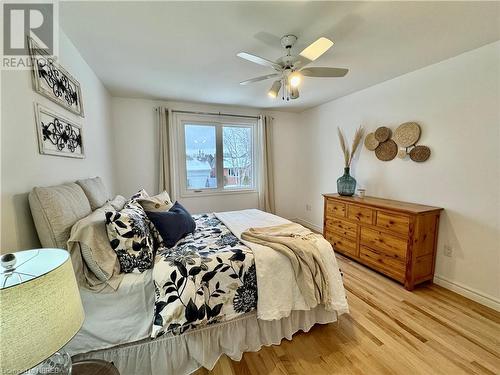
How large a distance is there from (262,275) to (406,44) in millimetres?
2367

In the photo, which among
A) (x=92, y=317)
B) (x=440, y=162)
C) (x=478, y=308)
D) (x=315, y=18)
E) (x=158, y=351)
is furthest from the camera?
(x=440, y=162)

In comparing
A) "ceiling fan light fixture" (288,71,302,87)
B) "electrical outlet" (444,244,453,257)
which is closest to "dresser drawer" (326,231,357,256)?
"electrical outlet" (444,244,453,257)

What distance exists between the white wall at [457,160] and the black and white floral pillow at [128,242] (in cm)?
290

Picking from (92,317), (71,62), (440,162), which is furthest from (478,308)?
(71,62)

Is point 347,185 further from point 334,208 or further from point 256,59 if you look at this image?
point 256,59

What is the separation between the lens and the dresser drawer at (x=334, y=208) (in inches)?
123

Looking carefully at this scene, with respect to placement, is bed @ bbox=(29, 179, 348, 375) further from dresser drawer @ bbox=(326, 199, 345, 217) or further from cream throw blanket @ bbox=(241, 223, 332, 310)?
dresser drawer @ bbox=(326, 199, 345, 217)

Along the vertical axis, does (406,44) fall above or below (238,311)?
above

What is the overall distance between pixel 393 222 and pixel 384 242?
269 mm

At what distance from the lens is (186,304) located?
139 cm

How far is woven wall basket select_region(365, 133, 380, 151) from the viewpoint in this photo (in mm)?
3074

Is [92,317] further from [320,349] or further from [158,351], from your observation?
[320,349]

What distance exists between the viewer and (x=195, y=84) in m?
2.98

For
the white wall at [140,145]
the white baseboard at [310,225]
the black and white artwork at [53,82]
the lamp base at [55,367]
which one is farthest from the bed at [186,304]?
the white baseboard at [310,225]
